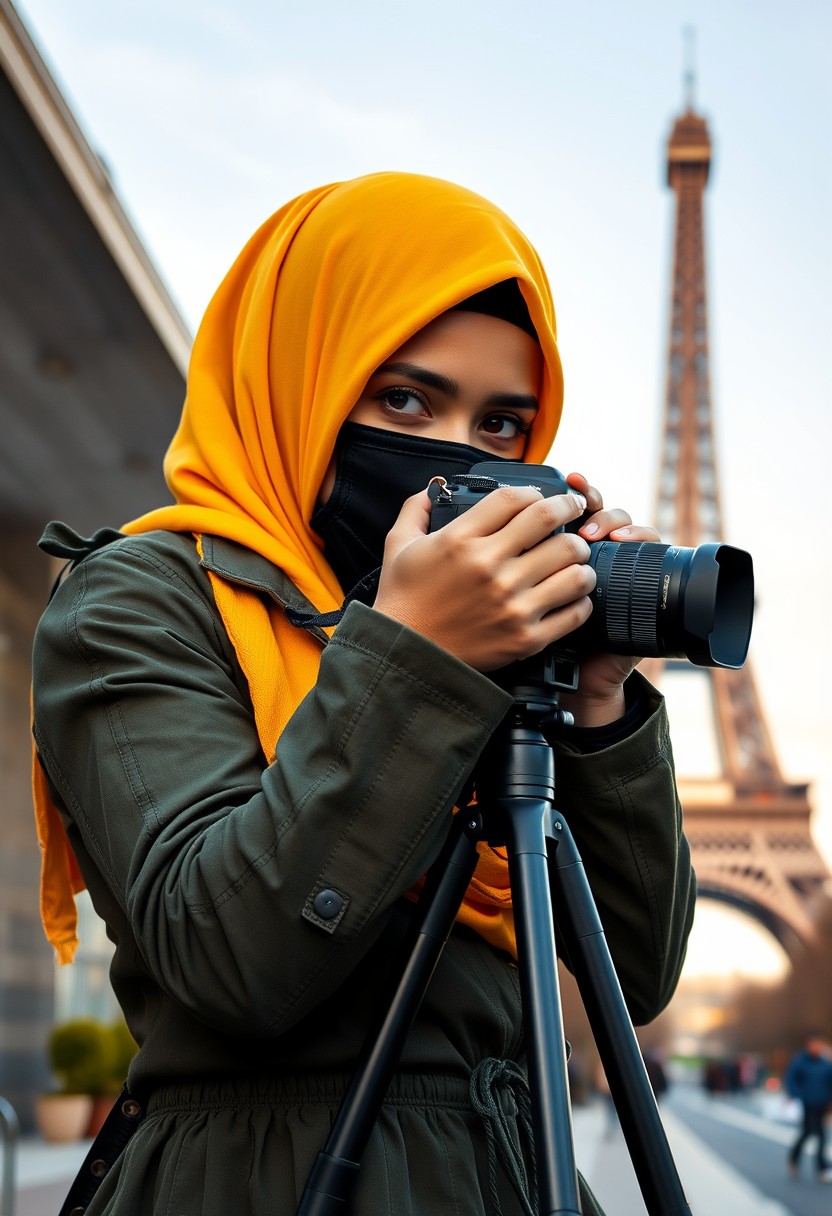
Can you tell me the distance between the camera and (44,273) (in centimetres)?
871

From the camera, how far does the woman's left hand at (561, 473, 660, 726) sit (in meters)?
1.39

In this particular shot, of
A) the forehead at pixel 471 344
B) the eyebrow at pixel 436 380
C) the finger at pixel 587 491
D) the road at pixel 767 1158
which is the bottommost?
the road at pixel 767 1158

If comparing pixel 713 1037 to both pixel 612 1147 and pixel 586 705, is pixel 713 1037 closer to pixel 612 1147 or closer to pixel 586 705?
pixel 612 1147

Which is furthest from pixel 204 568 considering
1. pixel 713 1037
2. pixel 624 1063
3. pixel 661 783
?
pixel 713 1037

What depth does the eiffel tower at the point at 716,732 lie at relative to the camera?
3609cm

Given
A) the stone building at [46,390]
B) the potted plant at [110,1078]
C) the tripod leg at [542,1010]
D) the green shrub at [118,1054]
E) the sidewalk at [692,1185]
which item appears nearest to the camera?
the tripod leg at [542,1010]

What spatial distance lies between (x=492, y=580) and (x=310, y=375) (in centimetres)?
56

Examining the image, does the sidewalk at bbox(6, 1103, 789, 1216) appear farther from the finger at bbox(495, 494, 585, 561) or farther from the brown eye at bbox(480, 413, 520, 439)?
the finger at bbox(495, 494, 585, 561)

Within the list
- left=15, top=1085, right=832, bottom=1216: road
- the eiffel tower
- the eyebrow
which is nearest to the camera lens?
the eyebrow

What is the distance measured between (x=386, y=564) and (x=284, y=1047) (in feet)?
1.58

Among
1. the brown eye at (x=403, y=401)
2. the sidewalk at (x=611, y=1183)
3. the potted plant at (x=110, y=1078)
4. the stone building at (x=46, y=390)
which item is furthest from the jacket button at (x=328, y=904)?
the potted plant at (x=110, y=1078)

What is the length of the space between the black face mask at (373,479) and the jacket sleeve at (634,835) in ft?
1.15

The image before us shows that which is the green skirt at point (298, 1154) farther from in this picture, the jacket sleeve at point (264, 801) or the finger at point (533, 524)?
the finger at point (533, 524)

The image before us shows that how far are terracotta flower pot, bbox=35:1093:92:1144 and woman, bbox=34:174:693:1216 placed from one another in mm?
12440
